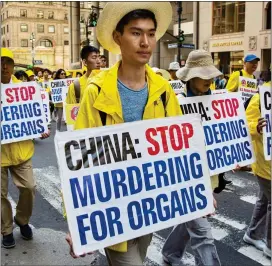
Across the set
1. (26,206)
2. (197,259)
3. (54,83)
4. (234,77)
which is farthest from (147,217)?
(54,83)

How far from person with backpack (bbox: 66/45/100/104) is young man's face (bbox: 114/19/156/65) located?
323 cm

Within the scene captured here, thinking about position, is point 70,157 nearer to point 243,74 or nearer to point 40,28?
point 243,74

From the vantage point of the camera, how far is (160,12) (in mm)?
2711

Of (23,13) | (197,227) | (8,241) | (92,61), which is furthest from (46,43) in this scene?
(197,227)

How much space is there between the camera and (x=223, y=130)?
3795 millimetres

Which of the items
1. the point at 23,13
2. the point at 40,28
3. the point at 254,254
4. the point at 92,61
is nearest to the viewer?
the point at 254,254

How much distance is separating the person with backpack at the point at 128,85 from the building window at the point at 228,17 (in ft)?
99.5

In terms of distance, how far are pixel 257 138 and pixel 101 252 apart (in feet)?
6.28

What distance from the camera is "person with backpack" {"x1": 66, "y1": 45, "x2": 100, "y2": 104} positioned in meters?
5.78

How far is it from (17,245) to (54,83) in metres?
7.87

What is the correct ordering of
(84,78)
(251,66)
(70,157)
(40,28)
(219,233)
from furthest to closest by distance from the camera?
(40,28) → (251,66) → (84,78) → (219,233) → (70,157)

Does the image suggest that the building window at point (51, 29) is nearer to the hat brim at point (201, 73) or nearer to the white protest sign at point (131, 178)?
the hat brim at point (201, 73)

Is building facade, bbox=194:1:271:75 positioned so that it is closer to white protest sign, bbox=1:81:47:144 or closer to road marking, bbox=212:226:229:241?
road marking, bbox=212:226:229:241

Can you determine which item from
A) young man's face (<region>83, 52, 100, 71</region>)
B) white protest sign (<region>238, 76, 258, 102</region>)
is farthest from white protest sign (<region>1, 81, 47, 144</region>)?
white protest sign (<region>238, 76, 258, 102</region>)
